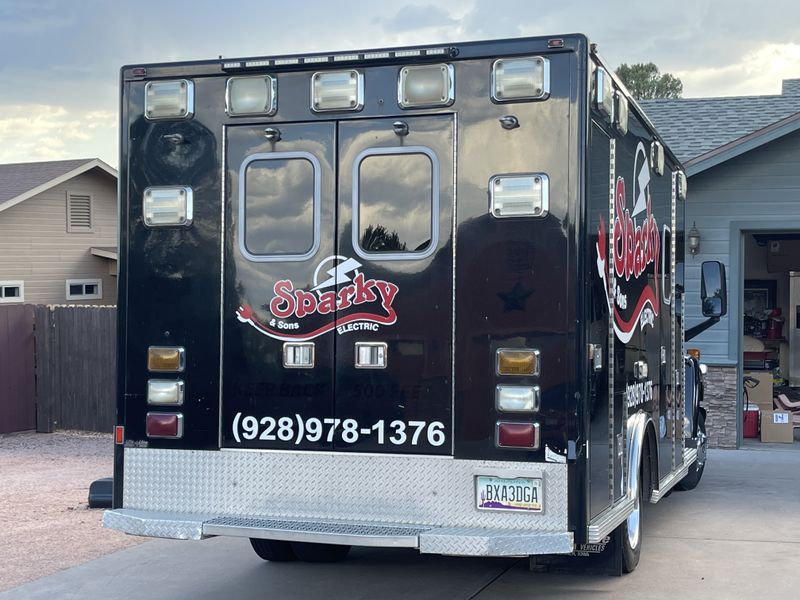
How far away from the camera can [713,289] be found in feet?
34.4

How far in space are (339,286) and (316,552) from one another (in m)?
2.49

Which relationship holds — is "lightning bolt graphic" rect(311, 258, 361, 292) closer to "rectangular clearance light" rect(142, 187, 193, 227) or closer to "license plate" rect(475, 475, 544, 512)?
"rectangular clearance light" rect(142, 187, 193, 227)

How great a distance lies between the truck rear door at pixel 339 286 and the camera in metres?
6.02

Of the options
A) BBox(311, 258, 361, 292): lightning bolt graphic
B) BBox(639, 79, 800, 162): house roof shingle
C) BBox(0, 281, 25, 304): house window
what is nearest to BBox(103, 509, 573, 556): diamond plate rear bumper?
BBox(311, 258, 361, 292): lightning bolt graphic

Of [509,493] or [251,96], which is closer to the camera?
[509,493]

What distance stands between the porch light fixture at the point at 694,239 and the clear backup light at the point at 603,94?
7.81m

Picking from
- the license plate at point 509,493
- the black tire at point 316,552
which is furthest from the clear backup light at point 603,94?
the black tire at point 316,552

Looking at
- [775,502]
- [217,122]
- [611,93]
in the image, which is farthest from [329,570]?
[775,502]

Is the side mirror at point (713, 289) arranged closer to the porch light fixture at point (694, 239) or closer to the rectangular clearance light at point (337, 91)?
the porch light fixture at point (694, 239)

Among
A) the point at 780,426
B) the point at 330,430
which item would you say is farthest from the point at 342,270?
the point at 780,426

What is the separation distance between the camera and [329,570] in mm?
7633

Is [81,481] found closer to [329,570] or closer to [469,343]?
[329,570]

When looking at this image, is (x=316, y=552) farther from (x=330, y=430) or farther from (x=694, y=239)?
(x=694, y=239)

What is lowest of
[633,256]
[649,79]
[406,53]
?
[633,256]
